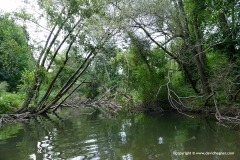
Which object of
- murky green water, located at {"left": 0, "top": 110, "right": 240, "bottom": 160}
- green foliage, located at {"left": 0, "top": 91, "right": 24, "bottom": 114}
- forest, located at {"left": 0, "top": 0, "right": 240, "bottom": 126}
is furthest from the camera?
green foliage, located at {"left": 0, "top": 91, "right": 24, "bottom": 114}

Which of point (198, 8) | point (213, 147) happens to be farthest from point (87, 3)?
point (213, 147)

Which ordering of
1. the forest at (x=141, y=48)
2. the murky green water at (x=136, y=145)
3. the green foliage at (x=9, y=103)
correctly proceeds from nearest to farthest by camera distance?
the murky green water at (x=136, y=145) < the forest at (x=141, y=48) < the green foliage at (x=9, y=103)

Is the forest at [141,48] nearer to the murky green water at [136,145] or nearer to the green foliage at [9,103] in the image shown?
the green foliage at [9,103]

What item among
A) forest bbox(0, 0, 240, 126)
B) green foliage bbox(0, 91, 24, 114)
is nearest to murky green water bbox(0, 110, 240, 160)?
forest bbox(0, 0, 240, 126)

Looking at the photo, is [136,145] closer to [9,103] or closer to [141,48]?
[141,48]

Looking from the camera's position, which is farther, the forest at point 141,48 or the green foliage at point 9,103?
the green foliage at point 9,103

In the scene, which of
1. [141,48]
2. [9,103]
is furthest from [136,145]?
[9,103]

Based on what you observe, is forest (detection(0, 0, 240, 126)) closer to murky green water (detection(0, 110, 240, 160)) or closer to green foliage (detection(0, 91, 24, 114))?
green foliage (detection(0, 91, 24, 114))

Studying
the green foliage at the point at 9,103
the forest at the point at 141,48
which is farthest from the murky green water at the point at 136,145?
the green foliage at the point at 9,103

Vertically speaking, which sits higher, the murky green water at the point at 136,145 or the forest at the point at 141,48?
the forest at the point at 141,48

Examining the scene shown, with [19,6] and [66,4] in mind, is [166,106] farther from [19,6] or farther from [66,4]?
[19,6]

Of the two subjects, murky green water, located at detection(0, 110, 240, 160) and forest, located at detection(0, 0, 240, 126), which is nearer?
murky green water, located at detection(0, 110, 240, 160)

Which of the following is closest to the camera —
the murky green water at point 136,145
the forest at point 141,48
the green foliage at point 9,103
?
the murky green water at point 136,145

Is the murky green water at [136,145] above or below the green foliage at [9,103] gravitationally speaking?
below
